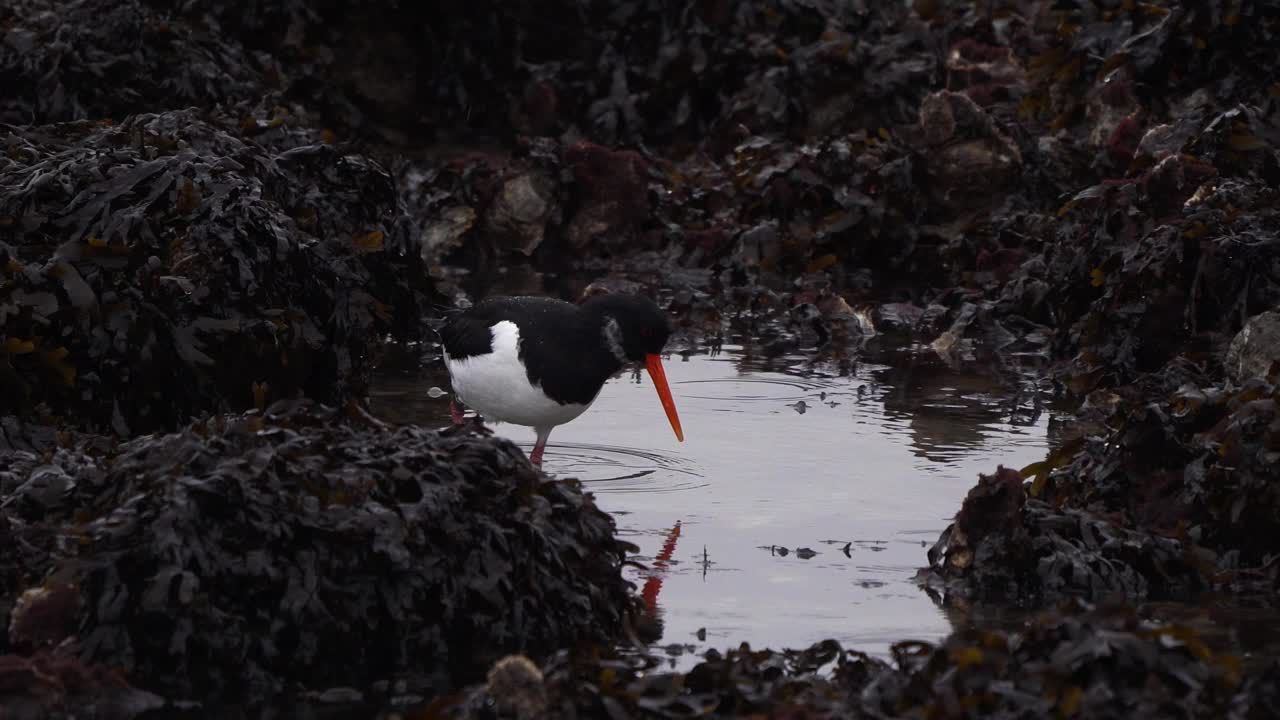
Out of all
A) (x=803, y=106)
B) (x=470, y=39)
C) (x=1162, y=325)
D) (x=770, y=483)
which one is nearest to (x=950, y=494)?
(x=770, y=483)

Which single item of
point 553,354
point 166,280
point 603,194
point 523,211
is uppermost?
point 603,194

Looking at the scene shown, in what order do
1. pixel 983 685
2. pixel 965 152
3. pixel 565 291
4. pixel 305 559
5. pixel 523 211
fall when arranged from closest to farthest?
pixel 983 685 < pixel 305 559 < pixel 565 291 < pixel 965 152 < pixel 523 211

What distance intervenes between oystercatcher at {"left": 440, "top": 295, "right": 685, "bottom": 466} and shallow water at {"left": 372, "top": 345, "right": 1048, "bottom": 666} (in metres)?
0.35

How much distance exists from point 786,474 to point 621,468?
747mm

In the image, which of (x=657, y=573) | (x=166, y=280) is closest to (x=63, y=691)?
(x=657, y=573)

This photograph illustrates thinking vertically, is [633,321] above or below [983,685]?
above

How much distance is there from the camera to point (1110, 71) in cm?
1182

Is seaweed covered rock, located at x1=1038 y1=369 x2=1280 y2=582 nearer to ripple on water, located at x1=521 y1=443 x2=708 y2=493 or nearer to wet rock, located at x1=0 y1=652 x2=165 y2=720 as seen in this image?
ripple on water, located at x1=521 y1=443 x2=708 y2=493

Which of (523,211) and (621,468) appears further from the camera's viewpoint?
(523,211)

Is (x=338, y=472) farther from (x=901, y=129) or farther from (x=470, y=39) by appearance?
(x=470, y=39)

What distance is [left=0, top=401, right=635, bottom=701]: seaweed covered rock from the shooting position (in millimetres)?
5133

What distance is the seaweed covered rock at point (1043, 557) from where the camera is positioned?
20.2 feet

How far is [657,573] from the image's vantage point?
6.46m

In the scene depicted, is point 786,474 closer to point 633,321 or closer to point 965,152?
point 633,321
